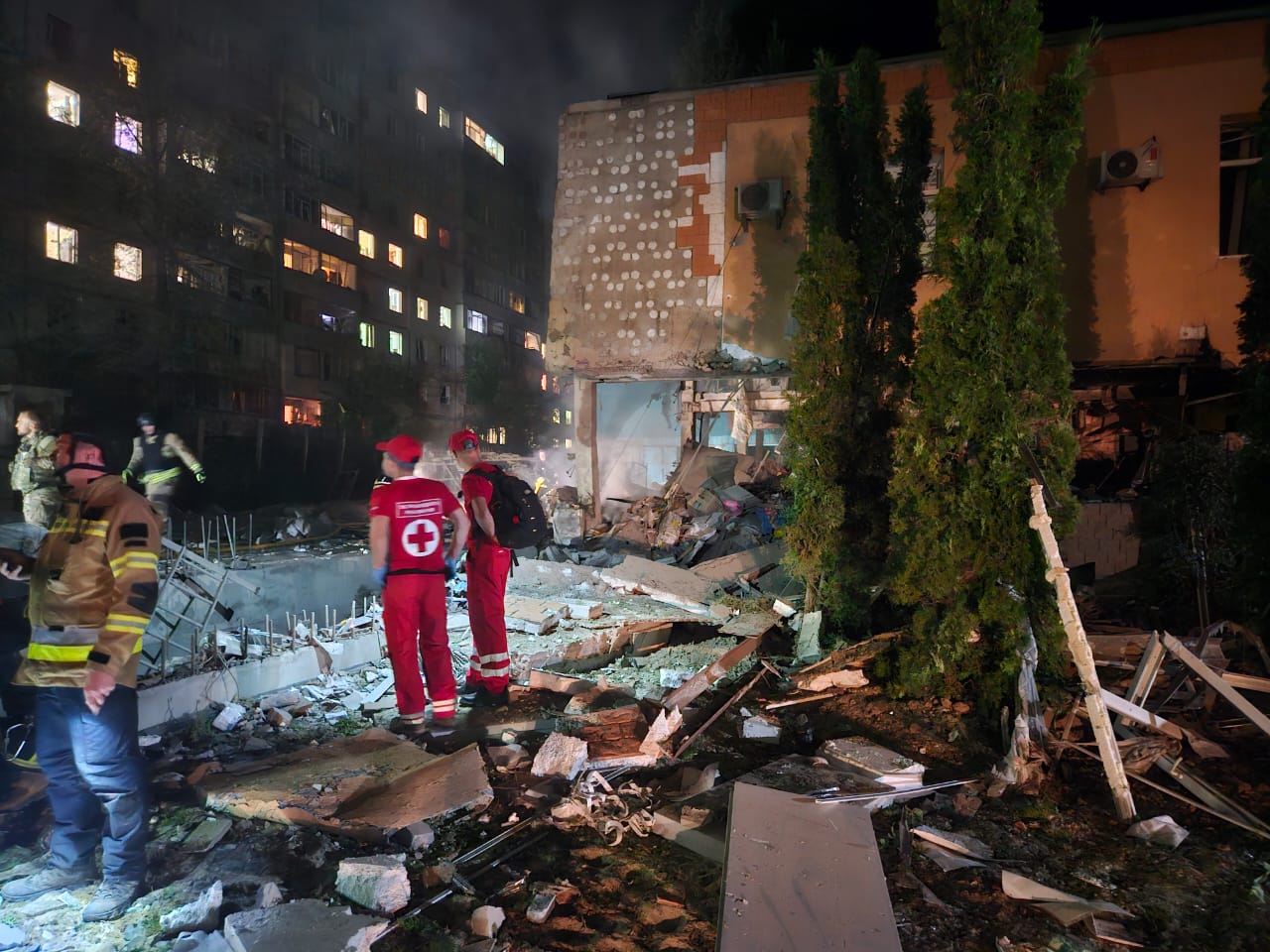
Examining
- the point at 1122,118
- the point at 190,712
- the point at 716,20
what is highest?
the point at 716,20

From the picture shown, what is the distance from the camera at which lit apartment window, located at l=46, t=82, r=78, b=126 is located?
2081 centimetres

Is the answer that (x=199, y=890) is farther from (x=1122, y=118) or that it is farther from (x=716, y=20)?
(x=716, y=20)

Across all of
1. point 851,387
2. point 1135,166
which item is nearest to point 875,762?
point 851,387

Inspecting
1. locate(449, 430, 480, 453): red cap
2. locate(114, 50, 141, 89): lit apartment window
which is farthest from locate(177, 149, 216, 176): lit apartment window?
locate(449, 430, 480, 453): red cap

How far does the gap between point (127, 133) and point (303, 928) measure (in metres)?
29.1

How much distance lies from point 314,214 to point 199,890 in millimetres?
35552

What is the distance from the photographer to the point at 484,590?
616 centimetres

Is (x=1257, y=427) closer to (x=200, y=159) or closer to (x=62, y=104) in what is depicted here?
(x=62, y=104)

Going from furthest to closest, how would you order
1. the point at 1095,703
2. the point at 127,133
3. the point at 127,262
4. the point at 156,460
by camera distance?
the point at 127,133, the point at 127,262, the point at 156,460, the point at 1095,703

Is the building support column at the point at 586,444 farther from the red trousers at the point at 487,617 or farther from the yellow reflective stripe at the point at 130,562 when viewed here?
the yellow reflective stripe at the point at 130,562

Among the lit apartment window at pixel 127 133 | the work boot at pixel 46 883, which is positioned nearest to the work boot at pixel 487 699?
the work boot at pixel 46 883

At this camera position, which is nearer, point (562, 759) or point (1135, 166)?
point (562, 759)

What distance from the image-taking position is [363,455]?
30234 mm

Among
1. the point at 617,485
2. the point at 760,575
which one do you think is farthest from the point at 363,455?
the point at 760,575
